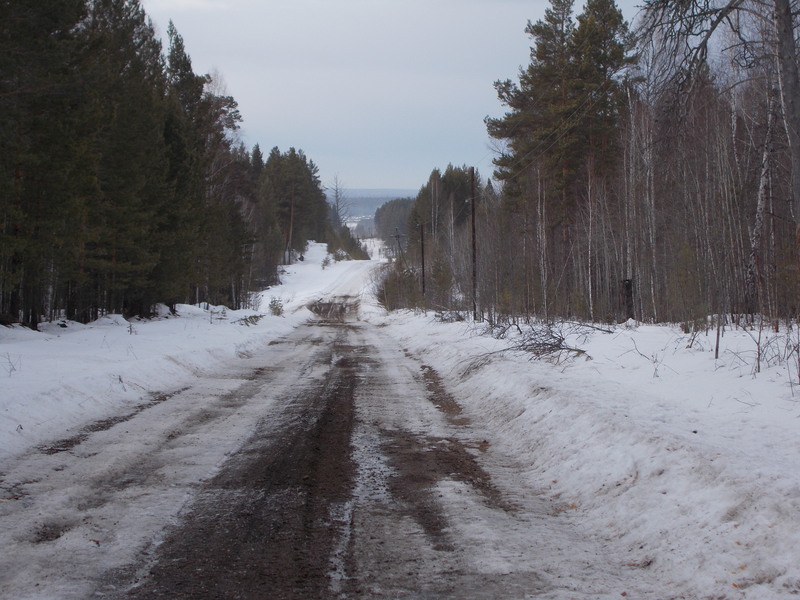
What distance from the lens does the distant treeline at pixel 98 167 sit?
14102mm

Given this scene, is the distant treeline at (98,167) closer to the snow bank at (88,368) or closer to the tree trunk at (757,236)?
the snow bank at (88,368)

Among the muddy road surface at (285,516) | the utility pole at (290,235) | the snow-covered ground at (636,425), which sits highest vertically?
the utility pole at (290,235)

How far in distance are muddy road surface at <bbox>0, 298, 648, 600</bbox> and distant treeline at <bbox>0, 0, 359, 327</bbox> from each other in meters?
10.5

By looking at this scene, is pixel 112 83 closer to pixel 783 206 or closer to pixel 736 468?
pixel 736 468

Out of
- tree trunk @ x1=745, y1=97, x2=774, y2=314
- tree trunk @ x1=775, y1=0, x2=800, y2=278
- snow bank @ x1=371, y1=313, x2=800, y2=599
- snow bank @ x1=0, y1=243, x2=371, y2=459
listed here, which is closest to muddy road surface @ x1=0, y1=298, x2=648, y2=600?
snow bank @ x1=371, y1=313, x2=800, y2=599

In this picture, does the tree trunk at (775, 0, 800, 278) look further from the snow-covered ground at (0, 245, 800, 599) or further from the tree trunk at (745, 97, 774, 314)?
the tree trunk at (745, 97, 774, 314)

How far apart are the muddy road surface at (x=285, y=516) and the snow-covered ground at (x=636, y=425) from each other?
398 mm

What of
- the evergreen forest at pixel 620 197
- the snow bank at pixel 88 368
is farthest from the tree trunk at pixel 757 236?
the snow bank at pixel 88 368

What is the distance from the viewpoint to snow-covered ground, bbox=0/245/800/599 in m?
3.54

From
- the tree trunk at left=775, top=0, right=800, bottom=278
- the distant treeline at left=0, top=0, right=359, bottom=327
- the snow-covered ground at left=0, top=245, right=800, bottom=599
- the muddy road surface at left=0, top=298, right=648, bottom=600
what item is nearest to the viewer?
the muddy road surface at left=0, top=298, right=648, bottom=600

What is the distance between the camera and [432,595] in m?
3.18

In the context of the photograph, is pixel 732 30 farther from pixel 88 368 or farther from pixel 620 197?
pixel 620 197

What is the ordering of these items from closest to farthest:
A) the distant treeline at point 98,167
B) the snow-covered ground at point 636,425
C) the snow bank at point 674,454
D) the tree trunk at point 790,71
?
the snow bank at point 674,454 → the snow-covered ground at point 636,425 → the tree trunk at point 790,71 → the distant treeline at point 98,167

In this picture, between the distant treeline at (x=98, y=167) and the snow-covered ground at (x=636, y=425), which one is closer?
the snow-covered ground at (x=636, y=425)
